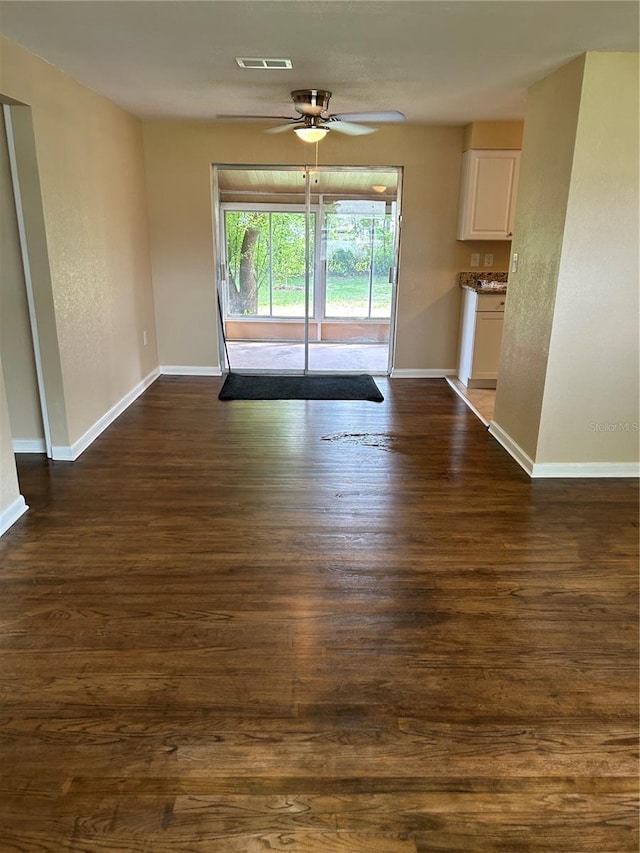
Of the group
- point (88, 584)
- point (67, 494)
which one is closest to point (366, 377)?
point (67, 494)

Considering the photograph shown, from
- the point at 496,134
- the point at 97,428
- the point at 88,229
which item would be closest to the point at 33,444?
the point at 97,428

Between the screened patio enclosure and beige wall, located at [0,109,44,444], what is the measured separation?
2701 mm

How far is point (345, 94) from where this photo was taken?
4.23 meters

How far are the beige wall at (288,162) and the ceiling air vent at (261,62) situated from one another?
220 cm

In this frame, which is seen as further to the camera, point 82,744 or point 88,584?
point 88,584

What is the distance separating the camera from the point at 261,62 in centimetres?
343

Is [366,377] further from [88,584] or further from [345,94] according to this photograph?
[88,584]

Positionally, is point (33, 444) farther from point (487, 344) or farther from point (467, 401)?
point (487, 344)

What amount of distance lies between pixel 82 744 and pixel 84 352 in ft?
9.93

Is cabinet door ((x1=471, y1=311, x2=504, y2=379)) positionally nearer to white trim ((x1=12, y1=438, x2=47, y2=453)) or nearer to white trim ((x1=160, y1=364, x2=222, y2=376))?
white trim ((x1=160, y1=364, x2=222, y2=376))

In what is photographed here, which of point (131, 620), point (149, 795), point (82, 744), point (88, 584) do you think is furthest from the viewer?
point (88, 584)

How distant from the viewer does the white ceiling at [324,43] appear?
258 cm

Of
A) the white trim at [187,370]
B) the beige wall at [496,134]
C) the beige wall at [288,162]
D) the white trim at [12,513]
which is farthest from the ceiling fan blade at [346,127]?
the white trim at [12,513]

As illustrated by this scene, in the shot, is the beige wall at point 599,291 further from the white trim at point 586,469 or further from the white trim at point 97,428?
the white trim at point 97,428
